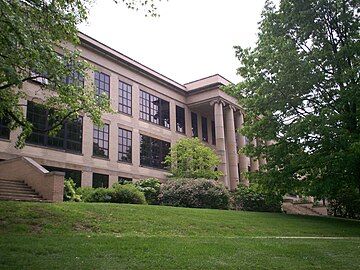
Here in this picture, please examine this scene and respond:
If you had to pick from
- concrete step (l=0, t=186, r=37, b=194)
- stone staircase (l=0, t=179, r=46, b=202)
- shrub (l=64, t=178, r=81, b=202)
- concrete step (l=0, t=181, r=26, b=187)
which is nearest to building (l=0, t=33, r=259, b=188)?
shrub (l=64, t=178, r=81, b=202)

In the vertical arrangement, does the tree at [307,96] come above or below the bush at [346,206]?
above

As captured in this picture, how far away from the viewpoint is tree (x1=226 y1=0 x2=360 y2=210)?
2084 centimetres

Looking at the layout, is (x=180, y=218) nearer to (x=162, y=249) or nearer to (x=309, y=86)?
(x=162, y=249)

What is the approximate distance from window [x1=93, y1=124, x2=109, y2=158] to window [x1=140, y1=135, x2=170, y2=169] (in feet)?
15.5

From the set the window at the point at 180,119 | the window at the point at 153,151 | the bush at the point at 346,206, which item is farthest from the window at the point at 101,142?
the bush at the point at 346,206

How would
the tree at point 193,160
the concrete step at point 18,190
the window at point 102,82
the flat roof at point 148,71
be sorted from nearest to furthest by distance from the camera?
the concrete step at point 18,190
the flat roof at point 148,71
the window at point 102,82
the tree at point 193,160

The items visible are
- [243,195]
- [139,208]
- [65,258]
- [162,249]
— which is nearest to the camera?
[65,258]

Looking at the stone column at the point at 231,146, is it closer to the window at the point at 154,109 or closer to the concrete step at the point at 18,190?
the window at the point at 154,109

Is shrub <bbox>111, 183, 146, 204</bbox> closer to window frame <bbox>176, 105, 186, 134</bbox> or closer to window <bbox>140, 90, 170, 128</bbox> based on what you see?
window <bbox>140, 90, 170, 128</bbox>

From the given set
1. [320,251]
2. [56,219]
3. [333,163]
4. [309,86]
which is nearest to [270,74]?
[309,86]

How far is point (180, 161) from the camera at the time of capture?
123ft

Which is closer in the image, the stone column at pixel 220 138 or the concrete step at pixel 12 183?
the concrete step at pixel 12 183

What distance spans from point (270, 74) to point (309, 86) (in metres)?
2.42

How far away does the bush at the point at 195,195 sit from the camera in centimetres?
2666
